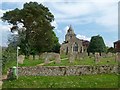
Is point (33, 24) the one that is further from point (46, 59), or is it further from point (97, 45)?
point (97, 45)

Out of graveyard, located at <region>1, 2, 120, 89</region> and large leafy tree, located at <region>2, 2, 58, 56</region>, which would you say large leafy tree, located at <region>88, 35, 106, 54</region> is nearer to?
graveyard, located at <region>1, 2, 120, 89</region>

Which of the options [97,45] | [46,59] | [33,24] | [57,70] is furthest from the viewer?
[97,45]

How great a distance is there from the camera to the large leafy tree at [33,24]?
50963 millimetres

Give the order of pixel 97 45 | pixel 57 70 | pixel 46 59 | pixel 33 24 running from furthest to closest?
pixel 97 45
pixel 33 24
pixel 46 59
pixel 57 70

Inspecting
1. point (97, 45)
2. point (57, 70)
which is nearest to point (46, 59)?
point (57, 70)

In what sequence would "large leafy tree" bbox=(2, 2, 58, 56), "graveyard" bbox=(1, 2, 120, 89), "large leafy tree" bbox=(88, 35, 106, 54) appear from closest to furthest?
"graveyard" bbox=(1, 2, 120, 89), "large leafy tree" bbox=(2, 2, 58, 56), "large leafy tree" bbox=(88, 35, 106, 54)

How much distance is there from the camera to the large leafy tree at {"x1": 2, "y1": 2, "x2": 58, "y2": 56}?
5096 centimetres

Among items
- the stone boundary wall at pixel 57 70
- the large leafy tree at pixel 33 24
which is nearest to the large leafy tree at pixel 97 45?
the large leafy tree at pixel 33 24

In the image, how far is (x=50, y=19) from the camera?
54250 millimetres

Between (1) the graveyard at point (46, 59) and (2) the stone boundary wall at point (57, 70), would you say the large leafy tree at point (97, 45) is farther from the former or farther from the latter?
(2) the stone boundary wall at point (57, 70)

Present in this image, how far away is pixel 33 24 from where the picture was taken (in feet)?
168

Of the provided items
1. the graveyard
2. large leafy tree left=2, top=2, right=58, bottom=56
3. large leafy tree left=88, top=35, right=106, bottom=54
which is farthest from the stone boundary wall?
large leafy tree left=88, top=35, right=106, bottom=54

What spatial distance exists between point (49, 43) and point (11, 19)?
7.75 metres

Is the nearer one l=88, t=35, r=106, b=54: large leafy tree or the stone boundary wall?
the stone boundary wall
